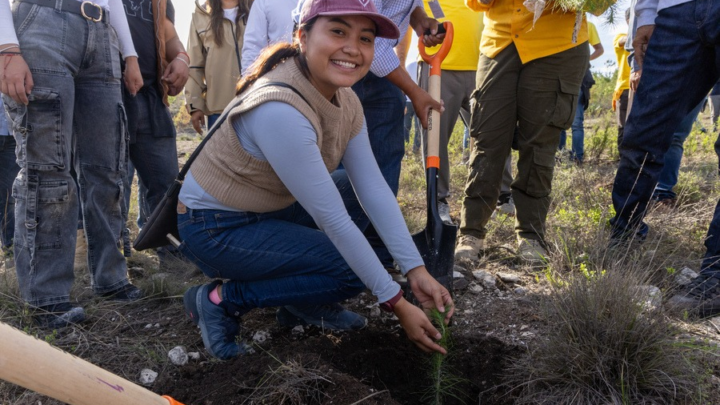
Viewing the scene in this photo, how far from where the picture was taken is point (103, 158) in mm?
2682

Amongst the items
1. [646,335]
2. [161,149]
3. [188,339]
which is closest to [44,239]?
[188,339]

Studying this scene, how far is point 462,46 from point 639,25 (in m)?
1.76

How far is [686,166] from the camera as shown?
588 cm

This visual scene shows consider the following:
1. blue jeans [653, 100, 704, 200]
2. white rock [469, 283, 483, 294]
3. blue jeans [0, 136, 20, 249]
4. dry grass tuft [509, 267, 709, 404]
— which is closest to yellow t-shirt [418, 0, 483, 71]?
blue jeans [653, 100, 704, 200]

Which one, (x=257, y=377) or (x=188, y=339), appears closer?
(x=257, y=377)

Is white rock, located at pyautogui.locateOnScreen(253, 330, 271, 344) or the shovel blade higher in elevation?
the shovel blade

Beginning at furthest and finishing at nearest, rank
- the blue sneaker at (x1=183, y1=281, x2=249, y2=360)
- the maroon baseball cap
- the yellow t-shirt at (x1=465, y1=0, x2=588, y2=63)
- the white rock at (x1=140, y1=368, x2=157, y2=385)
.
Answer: the yellow t-shirt at (x1=465, y1=0, x2=588, y2=63) → the blue sneaker at (x1=183, y1=281, x2=249, y2=360) → the white rock at (x1=140, y1=368, x2=157, y2=385) → the maroon baseball cap

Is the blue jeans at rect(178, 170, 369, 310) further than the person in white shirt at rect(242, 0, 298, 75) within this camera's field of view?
No

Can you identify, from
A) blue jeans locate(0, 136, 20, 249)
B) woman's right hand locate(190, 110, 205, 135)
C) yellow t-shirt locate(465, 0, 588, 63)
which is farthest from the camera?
woman's right hand locate(190, 110, 205, 135)

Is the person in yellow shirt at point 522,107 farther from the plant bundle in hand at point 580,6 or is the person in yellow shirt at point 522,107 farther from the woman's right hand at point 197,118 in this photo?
the woman's right hand at point 197,118

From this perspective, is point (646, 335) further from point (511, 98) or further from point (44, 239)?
point (44, 239)

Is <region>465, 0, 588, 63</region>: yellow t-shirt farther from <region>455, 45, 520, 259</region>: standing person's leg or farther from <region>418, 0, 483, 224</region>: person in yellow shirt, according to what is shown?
<region>418, 0, 483, 224</region>: person in yellow shirt

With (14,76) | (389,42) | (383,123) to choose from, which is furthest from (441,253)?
(14,76)

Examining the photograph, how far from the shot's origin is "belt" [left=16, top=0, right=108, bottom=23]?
2375mm
